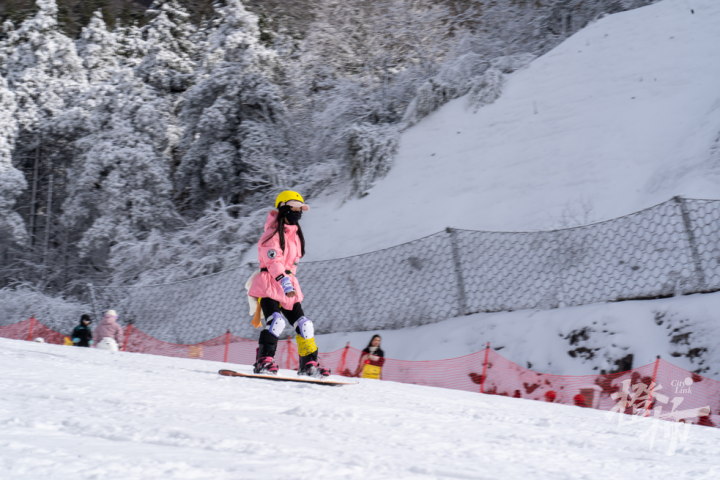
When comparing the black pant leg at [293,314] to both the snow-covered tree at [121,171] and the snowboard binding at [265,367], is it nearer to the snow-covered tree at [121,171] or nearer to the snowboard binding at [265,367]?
the snowboard binding at [265,367]

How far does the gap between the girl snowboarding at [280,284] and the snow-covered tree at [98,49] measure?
2152 centimetres

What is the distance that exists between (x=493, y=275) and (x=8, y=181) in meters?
16.1

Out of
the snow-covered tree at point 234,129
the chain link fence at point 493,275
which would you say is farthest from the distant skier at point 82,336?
the snow-covered tree at point 234,129

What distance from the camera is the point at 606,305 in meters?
7.07

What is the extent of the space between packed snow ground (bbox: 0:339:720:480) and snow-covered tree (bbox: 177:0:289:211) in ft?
36.7

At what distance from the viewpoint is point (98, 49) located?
23875mm

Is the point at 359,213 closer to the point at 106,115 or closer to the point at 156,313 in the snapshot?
the point at 156,313

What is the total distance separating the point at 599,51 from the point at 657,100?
2564 millimetres

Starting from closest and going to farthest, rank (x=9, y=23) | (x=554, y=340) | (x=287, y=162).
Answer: (x=554, y=340)
(x=287, y=162)
(x=9, y=23)

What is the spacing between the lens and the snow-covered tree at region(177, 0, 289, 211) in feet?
48.3

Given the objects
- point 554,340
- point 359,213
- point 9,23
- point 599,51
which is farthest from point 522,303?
point 9,23

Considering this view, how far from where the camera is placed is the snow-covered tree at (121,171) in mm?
15484

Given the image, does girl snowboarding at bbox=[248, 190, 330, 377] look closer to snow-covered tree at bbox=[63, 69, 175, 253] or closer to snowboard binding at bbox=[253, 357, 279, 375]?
snowboard binding at bbox=[253, 357, 279, 375]

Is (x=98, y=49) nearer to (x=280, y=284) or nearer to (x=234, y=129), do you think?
(x=234, y=129)
